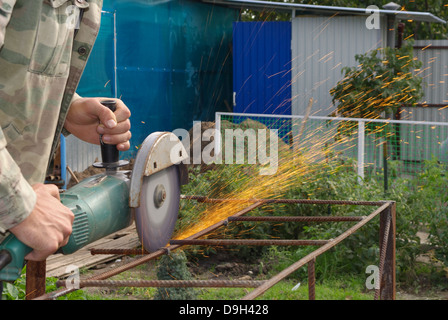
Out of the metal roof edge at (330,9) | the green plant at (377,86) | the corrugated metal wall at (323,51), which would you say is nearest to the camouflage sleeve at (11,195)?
the green plant at (377,86)

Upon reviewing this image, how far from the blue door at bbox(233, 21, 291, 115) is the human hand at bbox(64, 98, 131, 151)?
30.2 feet

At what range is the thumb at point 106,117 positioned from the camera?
2.54 m

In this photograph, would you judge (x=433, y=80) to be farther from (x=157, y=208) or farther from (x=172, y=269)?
(x=157, y=208)

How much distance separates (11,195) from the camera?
173cm

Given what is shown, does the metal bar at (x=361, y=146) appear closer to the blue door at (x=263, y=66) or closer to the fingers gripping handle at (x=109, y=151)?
the blue door at (x=263, y=66)

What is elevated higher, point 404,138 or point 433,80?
point 433,80

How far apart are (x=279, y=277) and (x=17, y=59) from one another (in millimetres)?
1140

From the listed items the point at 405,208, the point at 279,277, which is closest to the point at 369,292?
the point at 405,208

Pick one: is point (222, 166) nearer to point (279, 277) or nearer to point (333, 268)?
point (333, 268)

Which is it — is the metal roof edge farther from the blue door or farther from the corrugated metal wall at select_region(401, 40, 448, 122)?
the corrugated metal wall at select_region(401, 40, 448, 122)

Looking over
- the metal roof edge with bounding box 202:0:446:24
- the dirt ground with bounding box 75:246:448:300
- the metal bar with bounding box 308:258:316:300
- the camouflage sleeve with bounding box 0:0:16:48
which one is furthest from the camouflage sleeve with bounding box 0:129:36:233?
the metal roof edge with bounding box 202:0:446:24

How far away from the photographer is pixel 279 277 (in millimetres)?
2416

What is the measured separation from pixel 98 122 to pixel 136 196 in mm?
439

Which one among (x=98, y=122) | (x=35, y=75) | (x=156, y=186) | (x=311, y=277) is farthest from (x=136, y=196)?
(x=311, y=277)
